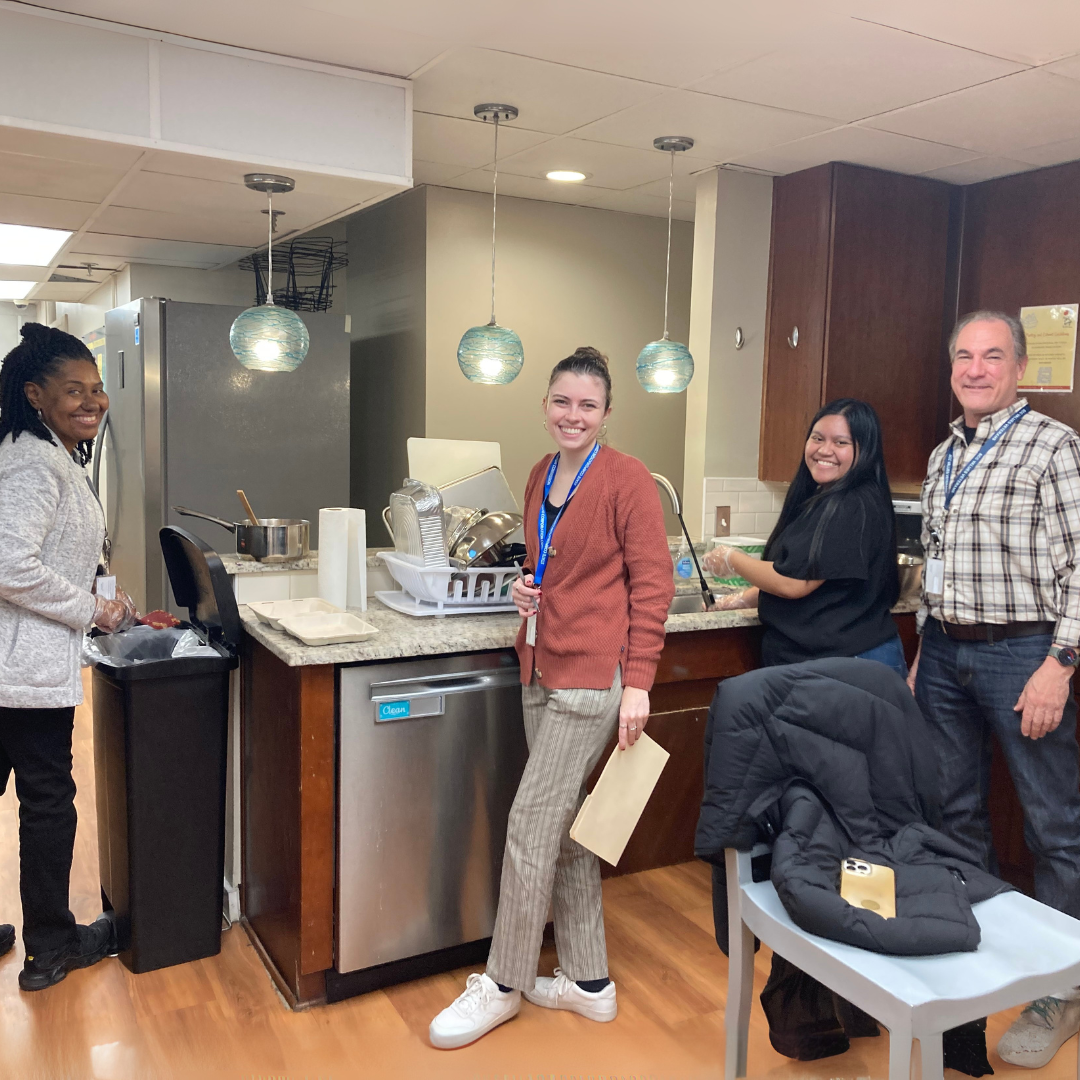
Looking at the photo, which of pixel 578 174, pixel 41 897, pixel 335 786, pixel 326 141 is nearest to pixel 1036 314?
pixel 578 174

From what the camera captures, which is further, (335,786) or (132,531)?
(132,531)

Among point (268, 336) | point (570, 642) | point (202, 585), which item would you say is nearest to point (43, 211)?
point (268, 336)

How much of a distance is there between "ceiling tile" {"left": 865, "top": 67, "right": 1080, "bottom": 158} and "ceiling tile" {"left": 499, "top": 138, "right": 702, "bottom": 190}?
0.82 metres

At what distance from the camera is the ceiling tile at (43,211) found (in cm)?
345

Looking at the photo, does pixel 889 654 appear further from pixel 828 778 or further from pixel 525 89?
pixel 525 89

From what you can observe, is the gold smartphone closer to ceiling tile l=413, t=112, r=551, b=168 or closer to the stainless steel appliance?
the stainless steel appliance

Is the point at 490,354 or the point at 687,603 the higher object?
the point at 490,354

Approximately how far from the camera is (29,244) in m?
4.91

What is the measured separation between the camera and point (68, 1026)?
2.17 m

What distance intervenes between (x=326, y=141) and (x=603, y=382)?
1.34 meters

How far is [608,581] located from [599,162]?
2.30 m

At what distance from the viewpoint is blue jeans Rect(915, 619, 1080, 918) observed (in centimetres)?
229

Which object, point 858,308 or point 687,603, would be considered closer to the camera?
point 687,603

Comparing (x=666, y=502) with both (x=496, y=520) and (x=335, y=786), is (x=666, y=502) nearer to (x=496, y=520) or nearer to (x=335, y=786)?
(x=496, y=520)
